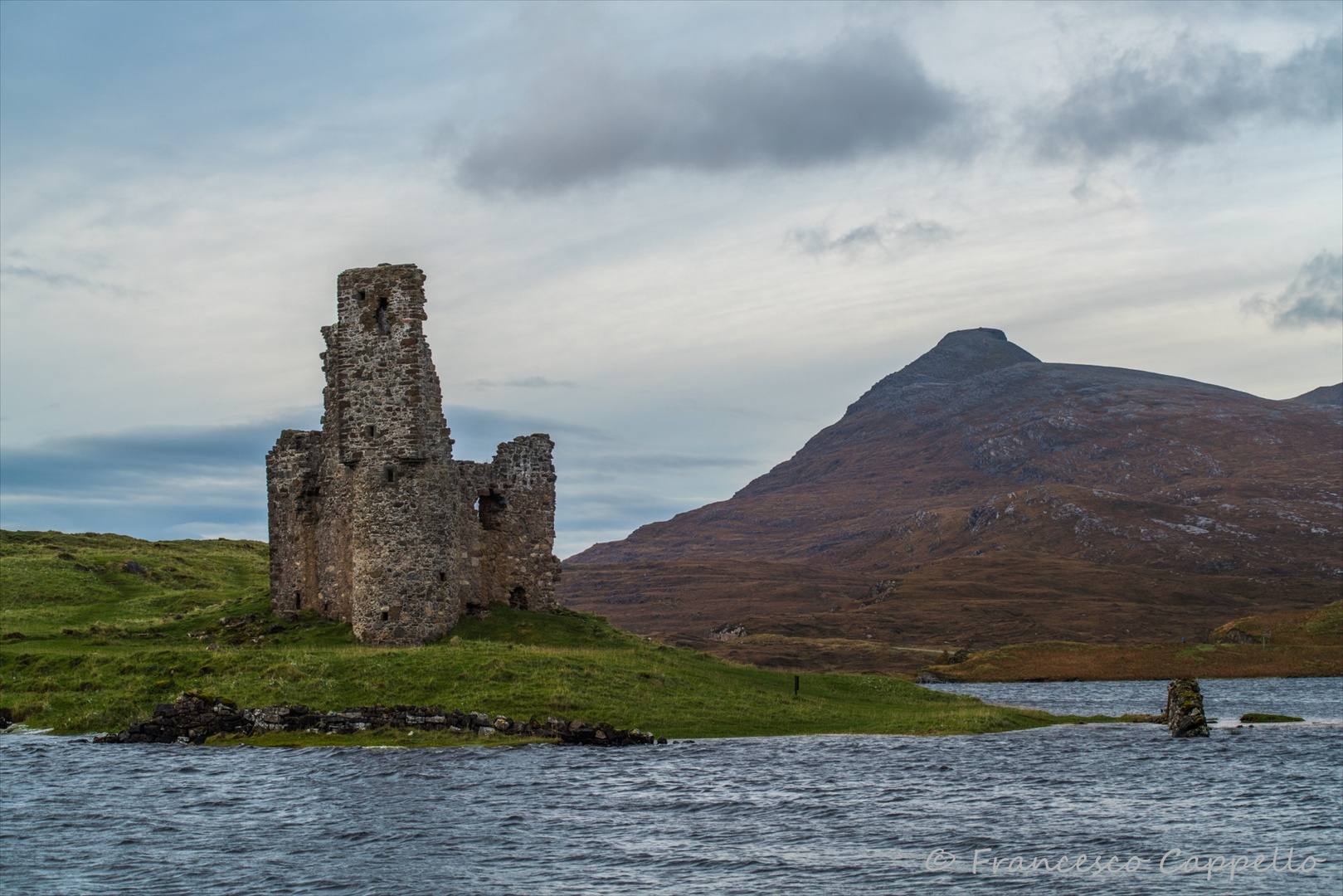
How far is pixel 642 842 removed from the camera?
2586 cm

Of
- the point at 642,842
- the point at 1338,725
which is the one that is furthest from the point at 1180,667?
the point at 642,842

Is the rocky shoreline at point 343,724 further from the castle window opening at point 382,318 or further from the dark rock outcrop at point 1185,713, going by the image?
the dark rock outcrop at point 1185,713

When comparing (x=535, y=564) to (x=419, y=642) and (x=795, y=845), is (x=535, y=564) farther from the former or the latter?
(x=795, y=845)

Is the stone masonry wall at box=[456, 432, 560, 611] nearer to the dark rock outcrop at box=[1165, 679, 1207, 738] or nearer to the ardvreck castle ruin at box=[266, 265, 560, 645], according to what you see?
the ardvreck castle ruin at box=[266, 265, 560, 645]

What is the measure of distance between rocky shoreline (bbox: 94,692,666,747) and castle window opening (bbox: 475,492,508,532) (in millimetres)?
20287

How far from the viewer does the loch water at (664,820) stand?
22.8m

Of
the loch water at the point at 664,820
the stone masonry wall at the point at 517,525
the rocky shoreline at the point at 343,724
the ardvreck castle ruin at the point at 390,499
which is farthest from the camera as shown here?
the stone masonry wall at the point at 517,525

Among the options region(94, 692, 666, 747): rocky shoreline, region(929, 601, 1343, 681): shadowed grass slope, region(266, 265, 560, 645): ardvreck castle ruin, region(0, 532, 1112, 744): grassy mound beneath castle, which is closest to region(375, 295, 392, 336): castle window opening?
region(266, 265, 560, 645): ardvreck castle ruin

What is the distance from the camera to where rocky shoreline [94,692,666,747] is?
38.3 meters

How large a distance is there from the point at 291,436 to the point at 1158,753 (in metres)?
39.9

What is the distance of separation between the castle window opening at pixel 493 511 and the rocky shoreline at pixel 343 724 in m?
20.3

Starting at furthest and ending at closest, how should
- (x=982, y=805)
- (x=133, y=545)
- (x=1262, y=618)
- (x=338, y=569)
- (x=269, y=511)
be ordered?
(x=1262, y=618), (x=133, y=545), (x=269, y=511), (x=338, y=569), (x=982, y=805)

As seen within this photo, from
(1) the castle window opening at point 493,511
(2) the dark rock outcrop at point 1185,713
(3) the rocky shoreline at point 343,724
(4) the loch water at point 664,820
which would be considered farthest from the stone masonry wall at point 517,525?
(2) the dark rock outcrop at point 1185,713

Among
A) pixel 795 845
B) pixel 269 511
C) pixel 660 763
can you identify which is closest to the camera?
pixel 795 845
